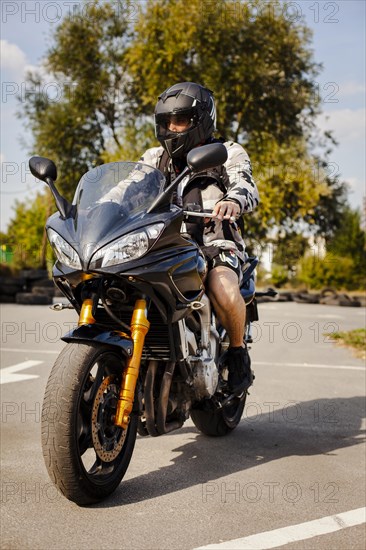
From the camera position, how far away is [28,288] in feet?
75.1

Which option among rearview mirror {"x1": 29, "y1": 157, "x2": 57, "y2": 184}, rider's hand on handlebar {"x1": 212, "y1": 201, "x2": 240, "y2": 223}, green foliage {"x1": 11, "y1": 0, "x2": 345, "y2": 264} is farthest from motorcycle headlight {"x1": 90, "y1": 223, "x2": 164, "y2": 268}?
green foliage {"x1": 11, "y1": 0, "x2": 345, "y2": 264}

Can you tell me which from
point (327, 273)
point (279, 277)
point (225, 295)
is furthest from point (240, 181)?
point (279, 277)

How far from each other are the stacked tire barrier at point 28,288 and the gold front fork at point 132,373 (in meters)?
17.2

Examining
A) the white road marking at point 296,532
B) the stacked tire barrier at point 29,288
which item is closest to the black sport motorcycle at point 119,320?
the white road marking at point 296,532

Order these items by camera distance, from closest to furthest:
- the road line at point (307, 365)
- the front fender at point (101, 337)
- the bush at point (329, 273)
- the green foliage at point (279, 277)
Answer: the front fender at point (101, 337) < the road line at point (307, 365) < the bush at point (329, 273) < the green foliage at point (279, 277)

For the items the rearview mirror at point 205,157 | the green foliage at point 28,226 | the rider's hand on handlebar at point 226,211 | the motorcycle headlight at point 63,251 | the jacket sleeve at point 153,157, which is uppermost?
the green foliage at point 28,226

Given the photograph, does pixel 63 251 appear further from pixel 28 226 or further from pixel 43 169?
pixel 28 226

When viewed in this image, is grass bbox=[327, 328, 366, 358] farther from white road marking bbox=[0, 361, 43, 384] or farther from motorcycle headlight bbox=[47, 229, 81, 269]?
motorcycle headlight bbox=[47, 229, 81, 269]

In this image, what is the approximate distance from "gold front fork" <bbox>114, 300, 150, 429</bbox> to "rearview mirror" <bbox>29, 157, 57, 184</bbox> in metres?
1.00

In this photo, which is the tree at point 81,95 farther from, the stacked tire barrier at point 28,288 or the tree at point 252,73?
the stacked tire barrier at point 28,288

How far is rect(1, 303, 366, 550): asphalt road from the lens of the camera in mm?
3572

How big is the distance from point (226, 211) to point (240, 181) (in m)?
0.63

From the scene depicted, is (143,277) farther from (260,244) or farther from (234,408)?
(260,244)

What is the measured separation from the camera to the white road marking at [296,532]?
346 centimetres
